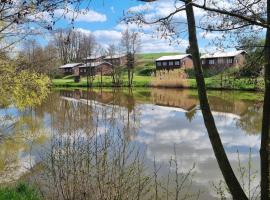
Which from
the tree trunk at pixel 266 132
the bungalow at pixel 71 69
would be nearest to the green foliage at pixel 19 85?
the tree trunk at pixel 266 132

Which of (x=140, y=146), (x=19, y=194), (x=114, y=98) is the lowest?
(x=140, y=146)

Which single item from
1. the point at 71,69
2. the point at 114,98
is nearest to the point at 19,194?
the point at 114,98

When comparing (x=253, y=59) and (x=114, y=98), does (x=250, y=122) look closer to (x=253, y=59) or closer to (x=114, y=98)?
(x=114, y=98)

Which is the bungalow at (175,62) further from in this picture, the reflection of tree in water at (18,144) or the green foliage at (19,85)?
the green foliage at (19,85)

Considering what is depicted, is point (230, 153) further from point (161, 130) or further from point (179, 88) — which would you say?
point (179, 88)

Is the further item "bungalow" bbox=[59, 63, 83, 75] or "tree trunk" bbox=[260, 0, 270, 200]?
"bungalow" bbox=[59, 63, 83, 75]

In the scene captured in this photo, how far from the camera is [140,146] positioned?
62.1 ft

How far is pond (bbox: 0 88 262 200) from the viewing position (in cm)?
970

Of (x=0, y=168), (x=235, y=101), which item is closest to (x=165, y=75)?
(x=235, y=101)

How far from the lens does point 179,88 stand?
6256 cm

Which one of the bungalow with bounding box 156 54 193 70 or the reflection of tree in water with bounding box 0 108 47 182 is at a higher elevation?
the bungalow with bounding box 156 54 193 70

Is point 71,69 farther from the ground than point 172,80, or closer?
farther from the ground

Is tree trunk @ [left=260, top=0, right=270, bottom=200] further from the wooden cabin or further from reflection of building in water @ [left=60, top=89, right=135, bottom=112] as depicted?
the wooden cabin

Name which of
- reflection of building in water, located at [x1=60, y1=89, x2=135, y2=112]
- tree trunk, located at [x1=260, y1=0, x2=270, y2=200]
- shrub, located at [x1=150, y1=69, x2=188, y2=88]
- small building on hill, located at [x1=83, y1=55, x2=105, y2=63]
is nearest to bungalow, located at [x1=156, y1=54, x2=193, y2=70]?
small building on hill, located at [x1=83, y1=55, x2=105, y2=63]
